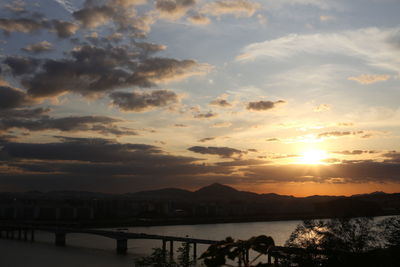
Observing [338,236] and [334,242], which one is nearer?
[334,242]

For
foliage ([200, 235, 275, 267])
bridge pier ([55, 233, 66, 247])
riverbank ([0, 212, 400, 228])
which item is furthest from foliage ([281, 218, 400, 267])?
riverbank ([0, 212, 400, 228])

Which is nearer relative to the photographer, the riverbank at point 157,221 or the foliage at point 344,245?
the foliage at point 344,245

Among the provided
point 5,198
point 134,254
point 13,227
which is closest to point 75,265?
point 134,254

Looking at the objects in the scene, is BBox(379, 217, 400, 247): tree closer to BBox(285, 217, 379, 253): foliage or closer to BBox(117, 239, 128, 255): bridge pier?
BBox(285, 217, 379, 253): foliage

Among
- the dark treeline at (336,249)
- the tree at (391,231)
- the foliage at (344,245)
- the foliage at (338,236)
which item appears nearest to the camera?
the dark treeline at (336,249)

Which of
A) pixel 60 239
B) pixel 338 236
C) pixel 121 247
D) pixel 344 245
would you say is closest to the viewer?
pixel 344 245

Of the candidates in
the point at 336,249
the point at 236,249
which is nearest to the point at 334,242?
the point at 336,249

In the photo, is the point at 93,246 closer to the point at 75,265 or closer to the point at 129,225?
the point at 75,265

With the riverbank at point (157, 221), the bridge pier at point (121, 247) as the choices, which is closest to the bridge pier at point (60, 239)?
the bridge pier at point (121, 247)

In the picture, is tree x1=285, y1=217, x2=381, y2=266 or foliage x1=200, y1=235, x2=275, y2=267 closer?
foliage x1=200, y1=235, x2=275, y2=267

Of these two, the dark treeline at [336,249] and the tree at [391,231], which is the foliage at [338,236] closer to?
the dark treeline at [336,249]

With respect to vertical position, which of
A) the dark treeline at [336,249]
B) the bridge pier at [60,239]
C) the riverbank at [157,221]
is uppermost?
the dark treeline at [336,249]

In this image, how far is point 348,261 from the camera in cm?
1499

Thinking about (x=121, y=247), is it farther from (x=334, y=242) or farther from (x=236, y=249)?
(x=236, y=249)
